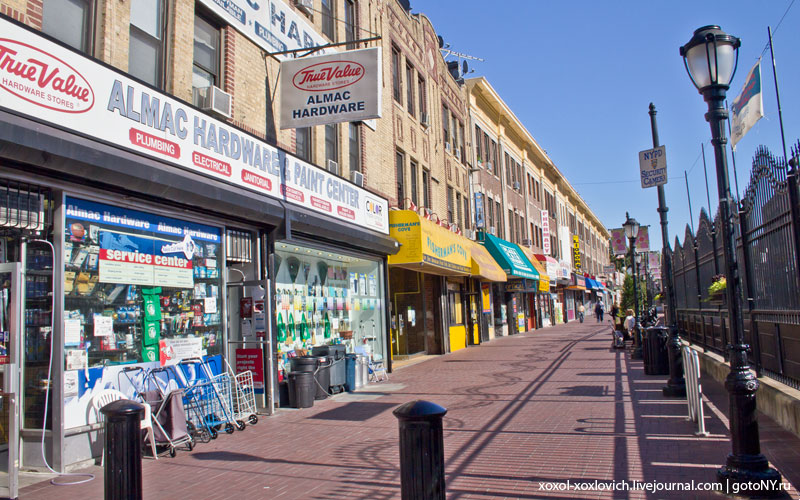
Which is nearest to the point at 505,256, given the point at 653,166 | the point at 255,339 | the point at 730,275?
the point at 653,166

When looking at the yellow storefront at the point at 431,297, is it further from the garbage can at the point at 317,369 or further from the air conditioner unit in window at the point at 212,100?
the air conditioner unit in window at the point at 212,100

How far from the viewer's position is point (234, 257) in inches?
397

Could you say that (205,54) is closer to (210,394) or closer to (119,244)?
(119,244)

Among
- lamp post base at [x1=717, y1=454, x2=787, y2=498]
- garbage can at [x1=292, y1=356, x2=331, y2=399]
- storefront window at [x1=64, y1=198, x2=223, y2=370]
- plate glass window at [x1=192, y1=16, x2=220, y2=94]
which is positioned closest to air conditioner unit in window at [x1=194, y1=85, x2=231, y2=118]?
plate glass window at [x1=192, y1=16, x2=220, y2=94]

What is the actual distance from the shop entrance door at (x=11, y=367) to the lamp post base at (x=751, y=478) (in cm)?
624

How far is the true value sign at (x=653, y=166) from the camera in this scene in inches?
448

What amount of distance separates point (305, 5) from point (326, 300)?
20.7 feet

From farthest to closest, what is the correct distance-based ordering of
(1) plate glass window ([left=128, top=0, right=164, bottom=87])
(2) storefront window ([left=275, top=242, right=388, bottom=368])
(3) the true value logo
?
(2) storefront window ([left=275, top=242, right=388, bottom=368]) → (1) plate glass window ([left=128, top=0, right=164, bottom=87]) → (3) the true value logo

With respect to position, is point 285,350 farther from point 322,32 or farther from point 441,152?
point 441,152

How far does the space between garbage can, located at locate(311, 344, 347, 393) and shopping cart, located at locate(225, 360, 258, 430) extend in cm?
221

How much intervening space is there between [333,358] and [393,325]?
23.6 feet

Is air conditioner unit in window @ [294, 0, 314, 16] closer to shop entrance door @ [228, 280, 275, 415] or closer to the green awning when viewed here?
shop entrance door @ [228, 280, 275, 415]

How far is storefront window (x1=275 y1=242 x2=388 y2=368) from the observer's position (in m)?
11.8

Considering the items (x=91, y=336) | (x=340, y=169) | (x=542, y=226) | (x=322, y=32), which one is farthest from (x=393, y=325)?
(x=542, y=226)
